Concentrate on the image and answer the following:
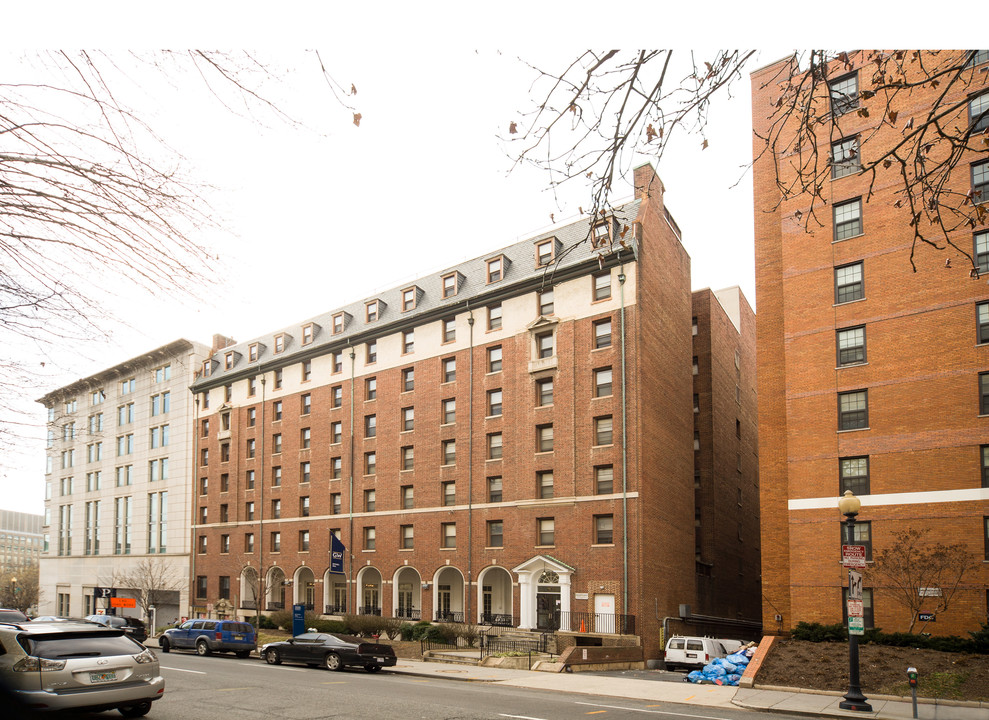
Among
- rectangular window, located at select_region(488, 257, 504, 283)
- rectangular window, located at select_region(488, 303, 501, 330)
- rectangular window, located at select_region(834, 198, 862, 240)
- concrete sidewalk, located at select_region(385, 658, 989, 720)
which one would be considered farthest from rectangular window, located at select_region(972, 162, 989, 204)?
rectangular window, located at select_region(488, 257, 504, 283)

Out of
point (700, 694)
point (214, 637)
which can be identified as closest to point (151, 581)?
point (214, 637)

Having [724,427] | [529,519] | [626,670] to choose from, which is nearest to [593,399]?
[529,519]

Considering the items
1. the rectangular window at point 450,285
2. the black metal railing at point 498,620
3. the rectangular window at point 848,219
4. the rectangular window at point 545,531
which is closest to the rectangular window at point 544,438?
the rectangular window at point 545,531

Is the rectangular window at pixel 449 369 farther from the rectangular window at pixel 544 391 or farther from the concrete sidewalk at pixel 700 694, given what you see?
the concrete sidewalk at pixel 700 694

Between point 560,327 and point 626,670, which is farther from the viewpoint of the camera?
point 560,327

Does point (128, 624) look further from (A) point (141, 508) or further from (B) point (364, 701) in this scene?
(B) point (364, 701)

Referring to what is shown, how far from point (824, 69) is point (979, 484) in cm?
2566

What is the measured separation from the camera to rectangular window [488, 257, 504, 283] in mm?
44000

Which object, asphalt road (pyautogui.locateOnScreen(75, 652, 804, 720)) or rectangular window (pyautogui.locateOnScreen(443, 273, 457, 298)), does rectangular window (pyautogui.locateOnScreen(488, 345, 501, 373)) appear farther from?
asphalt road (pyautogui.locateOnScreen(75, 652, 804, 720))

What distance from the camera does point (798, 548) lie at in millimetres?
30203

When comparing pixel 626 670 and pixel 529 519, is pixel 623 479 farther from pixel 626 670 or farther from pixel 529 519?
pixel 626 670

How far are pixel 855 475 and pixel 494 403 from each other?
18796 mm

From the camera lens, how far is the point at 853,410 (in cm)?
2995

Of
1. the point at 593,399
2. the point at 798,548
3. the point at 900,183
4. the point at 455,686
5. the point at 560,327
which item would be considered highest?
the point at 900,183
